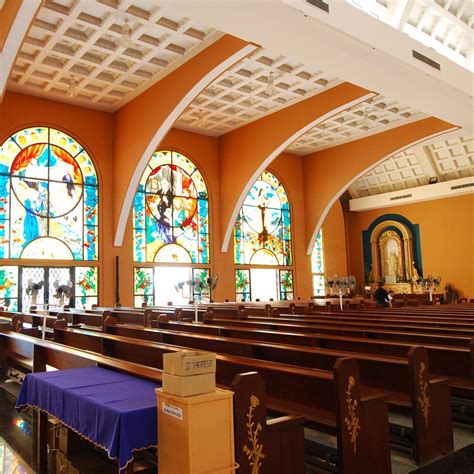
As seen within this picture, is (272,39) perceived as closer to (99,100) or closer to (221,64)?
(221,64)

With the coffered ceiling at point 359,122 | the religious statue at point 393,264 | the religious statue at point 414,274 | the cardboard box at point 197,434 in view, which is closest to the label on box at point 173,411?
the cardboard box at point 197,434

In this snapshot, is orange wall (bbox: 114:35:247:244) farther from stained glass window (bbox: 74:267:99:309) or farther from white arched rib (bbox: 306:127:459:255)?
white arched rib (bbox: 306:127:459:255)

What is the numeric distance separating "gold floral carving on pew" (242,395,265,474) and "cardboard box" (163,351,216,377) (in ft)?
1.04

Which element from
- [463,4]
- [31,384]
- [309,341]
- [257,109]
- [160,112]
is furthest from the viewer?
[257,109]

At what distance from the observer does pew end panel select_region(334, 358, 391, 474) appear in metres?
3.00

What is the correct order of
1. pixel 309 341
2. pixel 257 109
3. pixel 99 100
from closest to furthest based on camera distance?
1. pixel 309 341
2. pixel 99 100
3. pixel 257 109

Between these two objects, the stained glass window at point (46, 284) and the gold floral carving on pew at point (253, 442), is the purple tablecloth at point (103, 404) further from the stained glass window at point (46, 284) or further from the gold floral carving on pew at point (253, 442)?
the stained glass window at point (46, 284)

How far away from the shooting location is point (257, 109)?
1526 centimetres

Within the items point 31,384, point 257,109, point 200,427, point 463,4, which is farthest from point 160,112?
point 200,427

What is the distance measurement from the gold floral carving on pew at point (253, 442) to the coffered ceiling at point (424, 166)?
688 inches

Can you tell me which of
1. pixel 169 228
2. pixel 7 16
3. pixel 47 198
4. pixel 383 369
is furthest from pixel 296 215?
pixel 383 369

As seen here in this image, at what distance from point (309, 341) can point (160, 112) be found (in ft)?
29.4

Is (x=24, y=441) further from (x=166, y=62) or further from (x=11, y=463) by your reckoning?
(x=166, y=62)

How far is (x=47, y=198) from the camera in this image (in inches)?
531
